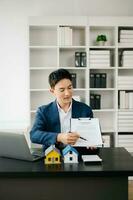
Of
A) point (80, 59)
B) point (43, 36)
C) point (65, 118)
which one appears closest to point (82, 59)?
point (80, 59)

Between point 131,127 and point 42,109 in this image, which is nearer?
point 42,109

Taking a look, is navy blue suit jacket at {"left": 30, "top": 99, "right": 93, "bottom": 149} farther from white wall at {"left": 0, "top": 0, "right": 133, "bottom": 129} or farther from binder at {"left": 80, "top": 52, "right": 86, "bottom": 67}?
white wall at {"left": 0, "top": 0, "right": 133, "bottom": 129}

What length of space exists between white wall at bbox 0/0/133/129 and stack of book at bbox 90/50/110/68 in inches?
28.4

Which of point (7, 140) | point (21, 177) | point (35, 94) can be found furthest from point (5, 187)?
point (35, 94)

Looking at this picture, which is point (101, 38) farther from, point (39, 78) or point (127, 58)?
point (39, 78)

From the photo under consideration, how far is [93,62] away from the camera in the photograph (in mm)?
4320

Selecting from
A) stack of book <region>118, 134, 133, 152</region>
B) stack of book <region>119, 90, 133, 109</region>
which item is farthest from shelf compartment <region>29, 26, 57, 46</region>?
stack of book <region>118, 134, 133, 152</region>

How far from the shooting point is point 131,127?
14.5 feet

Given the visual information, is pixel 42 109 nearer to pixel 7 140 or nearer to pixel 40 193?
pixel 7 140

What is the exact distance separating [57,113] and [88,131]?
1.24ft

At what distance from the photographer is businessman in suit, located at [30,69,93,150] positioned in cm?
222

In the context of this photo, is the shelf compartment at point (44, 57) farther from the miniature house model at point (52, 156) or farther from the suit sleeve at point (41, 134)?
the miniature house model at point (52, 156)

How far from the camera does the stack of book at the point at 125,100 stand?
442 centimetres
